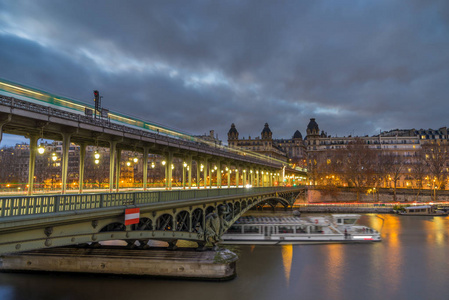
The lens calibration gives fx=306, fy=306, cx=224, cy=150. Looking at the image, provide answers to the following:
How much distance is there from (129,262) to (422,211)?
7359 centimetres

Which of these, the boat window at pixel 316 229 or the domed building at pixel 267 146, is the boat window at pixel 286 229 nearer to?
the boat window at pixel 316 229

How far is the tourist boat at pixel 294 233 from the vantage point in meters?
44.1

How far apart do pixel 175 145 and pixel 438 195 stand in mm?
91986

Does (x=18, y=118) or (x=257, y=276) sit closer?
(x=18, y=118)

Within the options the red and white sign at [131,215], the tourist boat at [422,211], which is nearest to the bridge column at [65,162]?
the red and white sign at [131,215]

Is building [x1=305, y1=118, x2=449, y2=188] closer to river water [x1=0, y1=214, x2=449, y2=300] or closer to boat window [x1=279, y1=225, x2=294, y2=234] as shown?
boat window [x1=279, y1=225, x2=294, y2=234]

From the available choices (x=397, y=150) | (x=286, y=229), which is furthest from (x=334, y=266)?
(x=397, y=150)

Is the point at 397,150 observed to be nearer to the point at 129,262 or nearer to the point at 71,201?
the point at 129,262

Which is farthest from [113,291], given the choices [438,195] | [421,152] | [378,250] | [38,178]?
[421,152]

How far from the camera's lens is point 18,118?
14.1 m

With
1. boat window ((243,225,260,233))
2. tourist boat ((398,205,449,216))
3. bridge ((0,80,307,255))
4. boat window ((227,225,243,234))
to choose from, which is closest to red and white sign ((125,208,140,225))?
bridge ((0,80,307,255))

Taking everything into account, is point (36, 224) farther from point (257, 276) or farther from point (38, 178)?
point (38, 178)

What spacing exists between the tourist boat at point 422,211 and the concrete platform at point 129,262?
62.5m

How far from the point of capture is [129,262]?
25.5 meters
